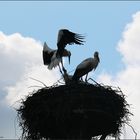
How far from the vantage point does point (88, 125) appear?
9141 millimetres

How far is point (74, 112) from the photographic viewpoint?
880cm

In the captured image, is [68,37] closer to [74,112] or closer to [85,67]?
[85,67]

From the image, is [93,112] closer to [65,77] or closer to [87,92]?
[87,92]

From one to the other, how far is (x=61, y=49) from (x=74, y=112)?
8.55 ft

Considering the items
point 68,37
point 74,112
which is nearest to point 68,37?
point 68,37

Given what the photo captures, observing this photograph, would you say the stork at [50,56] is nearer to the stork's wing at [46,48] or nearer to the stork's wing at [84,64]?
the stork's wing at [46,48]

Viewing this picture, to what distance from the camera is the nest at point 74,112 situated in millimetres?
8844

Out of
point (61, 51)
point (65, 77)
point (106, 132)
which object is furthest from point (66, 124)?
point (61, 51)

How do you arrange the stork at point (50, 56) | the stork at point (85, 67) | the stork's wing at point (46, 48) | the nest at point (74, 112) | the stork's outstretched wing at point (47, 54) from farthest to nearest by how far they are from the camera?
the stork's wing at point (46, 48) < the stork's outstretched wing at point (47, 54) < the stork at point (50, 56) < the stork at point (85, 67) < the nest at point (74, 112)

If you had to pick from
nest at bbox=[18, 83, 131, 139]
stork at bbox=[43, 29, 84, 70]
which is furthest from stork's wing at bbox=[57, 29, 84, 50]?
nest at bbox=[18, 83, 131, 139]

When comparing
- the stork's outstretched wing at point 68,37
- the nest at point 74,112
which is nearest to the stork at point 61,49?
the stork's outstretched wing at point 68,37

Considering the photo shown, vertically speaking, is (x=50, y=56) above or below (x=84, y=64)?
above

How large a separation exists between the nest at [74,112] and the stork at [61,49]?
5.88 feet

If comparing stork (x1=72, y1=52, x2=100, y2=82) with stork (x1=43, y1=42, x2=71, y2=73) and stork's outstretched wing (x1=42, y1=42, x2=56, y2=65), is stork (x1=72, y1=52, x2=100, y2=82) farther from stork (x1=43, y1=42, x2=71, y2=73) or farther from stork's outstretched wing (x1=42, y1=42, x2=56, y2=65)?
stork's outstretched wing (x1=42, y1=42, x2=56, y2=65)
